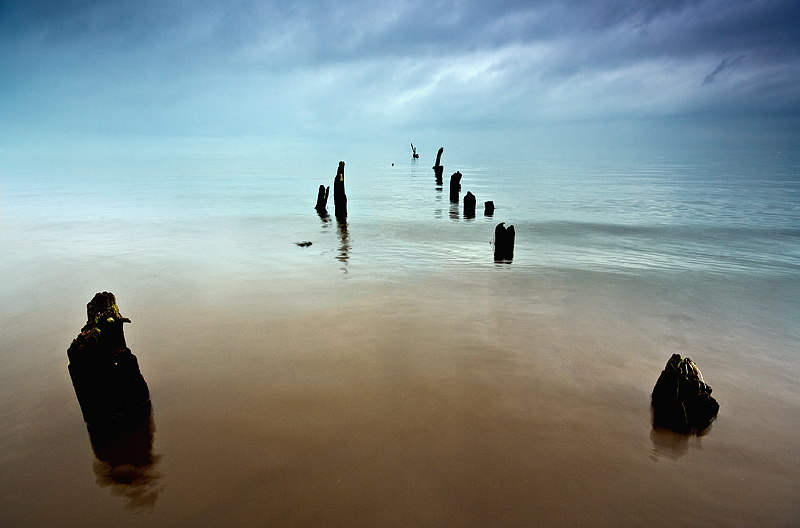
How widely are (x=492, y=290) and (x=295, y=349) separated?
4.98m

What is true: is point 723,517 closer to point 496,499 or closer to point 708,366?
point 496,499

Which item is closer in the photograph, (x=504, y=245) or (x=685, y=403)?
(x=685, y=403)

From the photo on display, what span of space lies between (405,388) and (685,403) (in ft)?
10.3

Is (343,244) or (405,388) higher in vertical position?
(343,244)

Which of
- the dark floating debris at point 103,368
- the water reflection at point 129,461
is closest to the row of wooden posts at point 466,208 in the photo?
the dark floating debris at point 103,368

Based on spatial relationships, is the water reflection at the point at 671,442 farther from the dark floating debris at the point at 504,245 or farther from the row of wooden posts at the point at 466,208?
the dark floating debris at the point at 504,245

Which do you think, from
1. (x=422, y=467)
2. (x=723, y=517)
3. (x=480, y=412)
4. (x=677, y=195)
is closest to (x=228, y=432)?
(x=422, y=467)

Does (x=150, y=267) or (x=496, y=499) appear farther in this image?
(x=150, y=267)

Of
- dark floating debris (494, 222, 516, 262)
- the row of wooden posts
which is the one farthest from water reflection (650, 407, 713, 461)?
dark floating debris (494, 222, 516, 262)

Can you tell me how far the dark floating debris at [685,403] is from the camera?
491cm

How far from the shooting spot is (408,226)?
20.7m

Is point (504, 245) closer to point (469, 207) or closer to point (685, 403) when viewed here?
point (685, 403)

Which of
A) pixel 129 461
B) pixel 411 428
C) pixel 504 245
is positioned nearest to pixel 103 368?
pixel 129 461

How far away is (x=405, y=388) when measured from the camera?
19.0 ft
